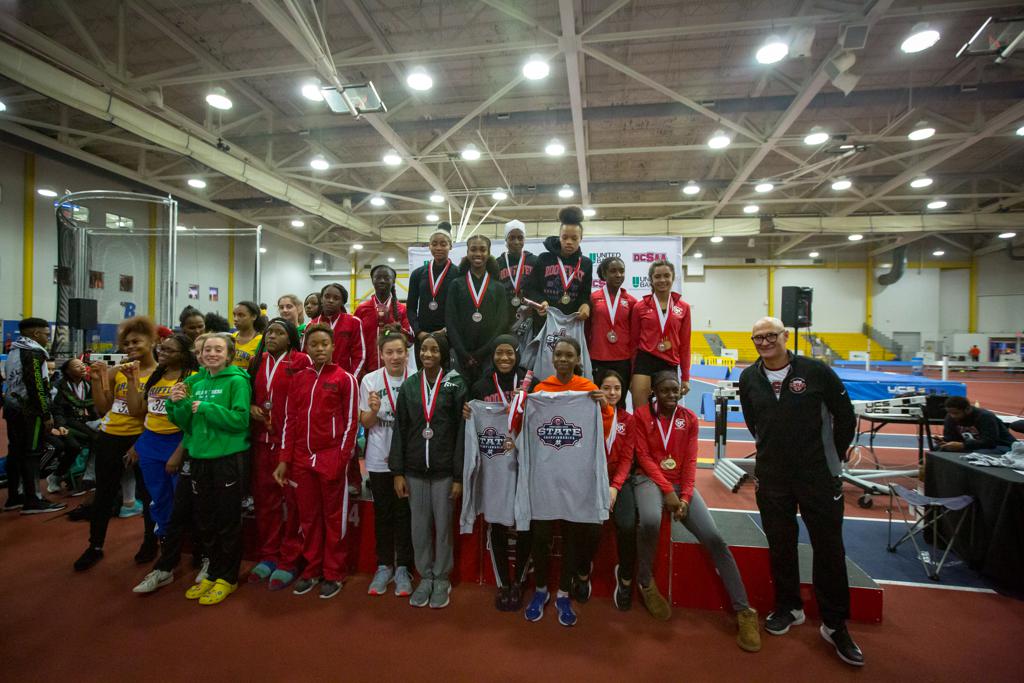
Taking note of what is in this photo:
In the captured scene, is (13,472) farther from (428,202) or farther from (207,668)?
(428,202)

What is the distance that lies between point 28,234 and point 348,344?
526 inches

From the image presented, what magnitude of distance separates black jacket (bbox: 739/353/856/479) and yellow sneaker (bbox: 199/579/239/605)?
3955 mm

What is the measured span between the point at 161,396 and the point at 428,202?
1242 cm

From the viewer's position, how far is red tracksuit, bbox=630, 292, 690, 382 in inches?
145

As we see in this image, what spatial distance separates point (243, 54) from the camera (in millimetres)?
8055

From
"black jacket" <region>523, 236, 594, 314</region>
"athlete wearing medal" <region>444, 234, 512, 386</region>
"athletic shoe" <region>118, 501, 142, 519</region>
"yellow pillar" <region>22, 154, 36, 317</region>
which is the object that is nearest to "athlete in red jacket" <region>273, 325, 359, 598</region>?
"athlete wearing medal" <region>444, 234, 512, 386</region>

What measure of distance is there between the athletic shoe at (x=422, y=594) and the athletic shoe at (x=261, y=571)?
4.02 feet

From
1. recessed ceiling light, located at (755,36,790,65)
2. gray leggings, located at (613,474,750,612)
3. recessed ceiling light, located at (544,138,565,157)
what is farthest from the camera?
recessed ceiling light, located at (544,138,565,157)

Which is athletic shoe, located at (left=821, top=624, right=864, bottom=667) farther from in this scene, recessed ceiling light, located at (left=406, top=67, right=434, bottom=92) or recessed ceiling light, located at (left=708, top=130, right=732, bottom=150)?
recessed ceiling light, located at (left=708, top=130, right=732, bottom=150)

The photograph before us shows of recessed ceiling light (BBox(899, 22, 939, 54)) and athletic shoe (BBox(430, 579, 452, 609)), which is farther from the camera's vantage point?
recessed ceiling light (BBox(899, 22, 939, 54))

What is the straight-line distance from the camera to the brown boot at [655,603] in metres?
3.09

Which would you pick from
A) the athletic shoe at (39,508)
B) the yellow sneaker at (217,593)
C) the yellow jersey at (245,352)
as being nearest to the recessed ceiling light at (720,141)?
the yellow jersey at (245,352)

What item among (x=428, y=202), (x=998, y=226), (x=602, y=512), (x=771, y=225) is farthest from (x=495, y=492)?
(x=998, y=226)

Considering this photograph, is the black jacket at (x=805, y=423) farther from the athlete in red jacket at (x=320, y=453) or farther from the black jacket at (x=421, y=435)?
the athlete in red jacket at (x=320, y=453)
